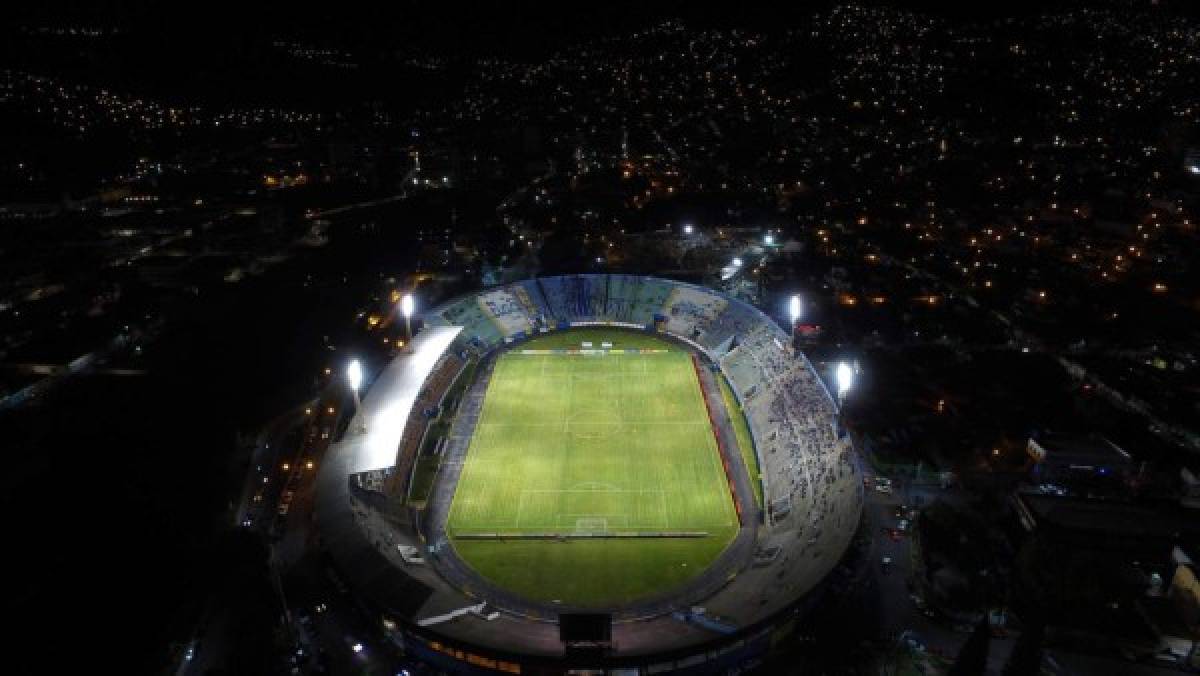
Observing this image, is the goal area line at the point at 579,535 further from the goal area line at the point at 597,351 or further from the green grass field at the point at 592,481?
the goal area line at the point at 597,351

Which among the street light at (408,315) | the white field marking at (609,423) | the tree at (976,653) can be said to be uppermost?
the street light at (408,315)

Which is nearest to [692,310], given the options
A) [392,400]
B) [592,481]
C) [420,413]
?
[592,481]

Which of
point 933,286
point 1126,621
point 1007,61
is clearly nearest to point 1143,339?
point 933,286

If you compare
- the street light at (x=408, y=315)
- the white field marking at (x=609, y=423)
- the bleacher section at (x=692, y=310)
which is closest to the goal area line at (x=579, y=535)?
the white field marking at (x=609, y=423)

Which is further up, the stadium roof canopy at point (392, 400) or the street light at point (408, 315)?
the street light at point (408, 315)

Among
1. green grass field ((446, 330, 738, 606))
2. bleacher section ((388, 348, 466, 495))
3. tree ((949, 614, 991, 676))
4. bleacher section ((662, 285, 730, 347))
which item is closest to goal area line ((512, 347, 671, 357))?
green grass field ((446, 330, 738, 606))

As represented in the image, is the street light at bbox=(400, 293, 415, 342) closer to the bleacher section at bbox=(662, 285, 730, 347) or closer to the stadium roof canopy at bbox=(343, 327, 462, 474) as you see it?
the stadium roof canopy at bbox=(343, 327, 462, 474)

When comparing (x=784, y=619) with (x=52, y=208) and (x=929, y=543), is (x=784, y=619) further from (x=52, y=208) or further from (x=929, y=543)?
(x=52, y=208)
